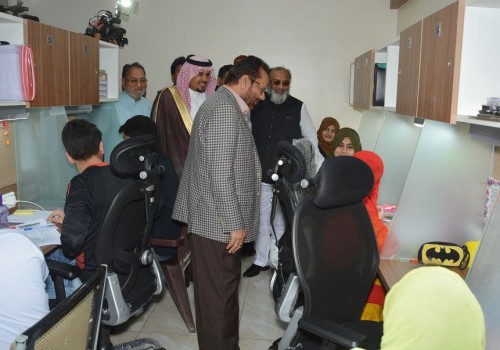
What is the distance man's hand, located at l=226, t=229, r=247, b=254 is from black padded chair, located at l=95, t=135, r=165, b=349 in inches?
15.0

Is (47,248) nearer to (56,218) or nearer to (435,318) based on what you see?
(56,218)

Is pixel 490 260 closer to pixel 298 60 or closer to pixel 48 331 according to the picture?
pixel 48 331

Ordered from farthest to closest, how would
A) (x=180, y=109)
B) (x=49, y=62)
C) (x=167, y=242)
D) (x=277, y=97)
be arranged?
(x=277, y=97) → (x=180, y=109) → (x=49, y=62) → (x=167, y=242)

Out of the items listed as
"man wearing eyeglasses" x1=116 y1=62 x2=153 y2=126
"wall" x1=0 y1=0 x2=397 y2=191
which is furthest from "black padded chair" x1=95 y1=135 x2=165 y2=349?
"wall" x1=0 y1=0 x2=397 y2=191

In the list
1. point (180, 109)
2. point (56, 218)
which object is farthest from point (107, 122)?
point (56, 218)

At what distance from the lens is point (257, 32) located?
16.5 ft

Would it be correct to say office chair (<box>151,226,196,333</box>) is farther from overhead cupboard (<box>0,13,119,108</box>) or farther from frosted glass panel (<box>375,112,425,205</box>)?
frosted glass panel (<box>375,112,425,205</box>)

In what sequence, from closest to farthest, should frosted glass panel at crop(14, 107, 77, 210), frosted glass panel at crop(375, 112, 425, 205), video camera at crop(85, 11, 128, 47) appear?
frosted glass panel at crop(14, 107, 77, 210)
frosted glass panel at crop(375, 112, 425, 205)
video camera at crop(85, 11, 128, 47)

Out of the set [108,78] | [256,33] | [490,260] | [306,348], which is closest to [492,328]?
[490,260]

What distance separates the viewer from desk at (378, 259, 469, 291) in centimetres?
210

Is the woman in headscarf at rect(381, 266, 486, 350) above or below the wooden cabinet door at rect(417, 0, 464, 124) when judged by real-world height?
below

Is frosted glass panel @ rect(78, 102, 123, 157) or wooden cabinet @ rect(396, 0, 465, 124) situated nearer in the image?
wooden cabinet @ rect(396, 0, 465, 124)

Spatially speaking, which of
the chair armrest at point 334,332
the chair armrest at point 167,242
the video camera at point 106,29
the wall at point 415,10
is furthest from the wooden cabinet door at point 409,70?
the video camera at point 106,29

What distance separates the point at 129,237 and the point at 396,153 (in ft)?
6.27
